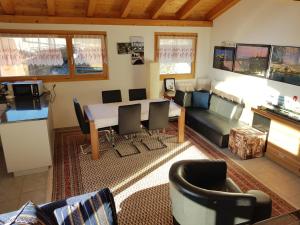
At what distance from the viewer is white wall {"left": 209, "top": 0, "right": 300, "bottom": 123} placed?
3.86 m

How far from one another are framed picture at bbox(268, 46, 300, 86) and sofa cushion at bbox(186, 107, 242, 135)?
109 centimetres

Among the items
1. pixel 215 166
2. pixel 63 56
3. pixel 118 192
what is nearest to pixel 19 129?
pixel 118 192

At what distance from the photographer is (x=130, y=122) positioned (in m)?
3.93

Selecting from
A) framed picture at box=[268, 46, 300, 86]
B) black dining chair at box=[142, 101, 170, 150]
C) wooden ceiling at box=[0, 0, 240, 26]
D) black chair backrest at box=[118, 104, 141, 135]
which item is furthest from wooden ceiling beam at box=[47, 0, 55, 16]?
framed picture at box=[268, 46, 300, 86]

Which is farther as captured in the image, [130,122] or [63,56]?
[63,56]

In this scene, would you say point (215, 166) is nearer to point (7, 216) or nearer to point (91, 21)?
point (7, 216)

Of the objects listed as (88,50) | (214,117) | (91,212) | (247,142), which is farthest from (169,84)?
(91,212)

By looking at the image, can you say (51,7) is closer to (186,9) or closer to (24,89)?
(24,89)

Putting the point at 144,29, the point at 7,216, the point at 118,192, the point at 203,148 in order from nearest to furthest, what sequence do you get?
the point at 7,216 < the point at 118,192 < the point at 203,148 < the point at 144,29

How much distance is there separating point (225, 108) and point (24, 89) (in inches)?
152

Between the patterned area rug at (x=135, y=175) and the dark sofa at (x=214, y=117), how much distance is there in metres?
0.24

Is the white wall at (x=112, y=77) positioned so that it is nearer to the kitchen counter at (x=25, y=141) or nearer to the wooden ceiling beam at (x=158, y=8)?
the wooden ceiling beam at (x=158, y=8)

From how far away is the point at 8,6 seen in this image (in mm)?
4051

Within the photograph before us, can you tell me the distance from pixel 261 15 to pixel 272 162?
2627 mm
